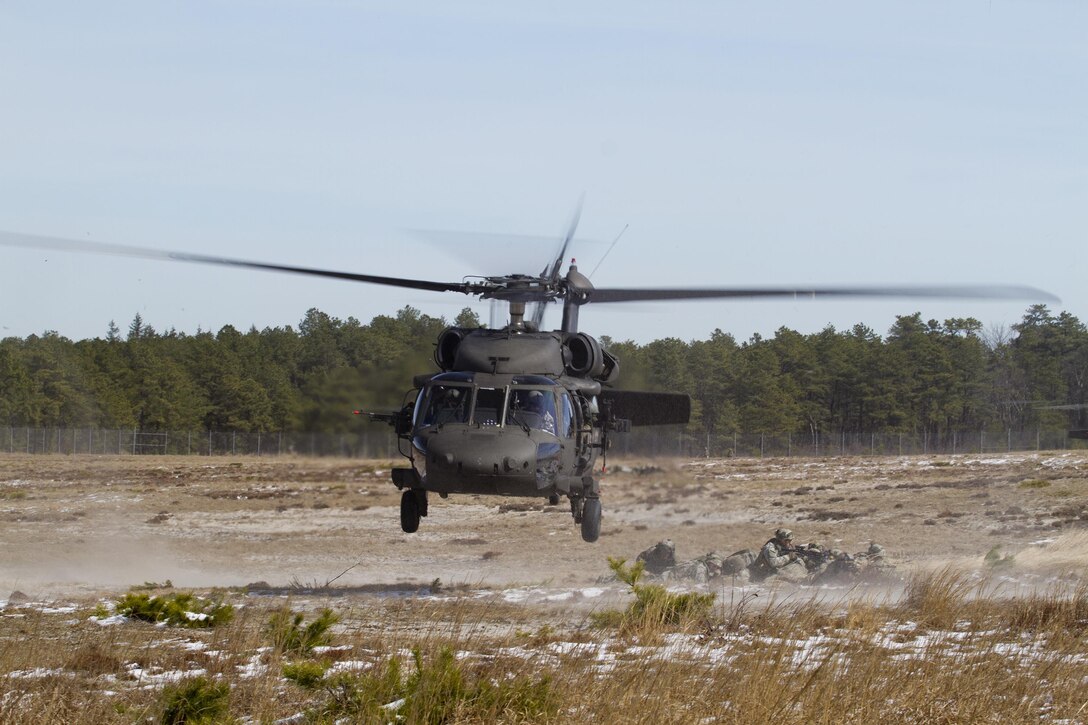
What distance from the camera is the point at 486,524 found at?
3494cm

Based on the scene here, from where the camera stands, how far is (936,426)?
69.3 metres

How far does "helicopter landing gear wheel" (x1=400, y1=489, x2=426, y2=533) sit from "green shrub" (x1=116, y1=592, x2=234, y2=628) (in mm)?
4349

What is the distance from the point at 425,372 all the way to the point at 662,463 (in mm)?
6674

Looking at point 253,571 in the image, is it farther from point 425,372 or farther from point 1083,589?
point 1083,589

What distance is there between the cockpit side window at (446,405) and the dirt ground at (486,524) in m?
3.55

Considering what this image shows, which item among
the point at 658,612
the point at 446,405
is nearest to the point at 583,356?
the point at 446,405

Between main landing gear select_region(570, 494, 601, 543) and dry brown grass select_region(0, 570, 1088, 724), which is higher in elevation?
main landing gear select_region(570, 494, 601, 543)

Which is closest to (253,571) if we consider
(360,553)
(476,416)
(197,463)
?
(360,553)

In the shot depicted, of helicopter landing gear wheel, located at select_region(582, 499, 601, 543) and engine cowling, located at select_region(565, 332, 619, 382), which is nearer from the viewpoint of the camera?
helicopter landing gear wheel, located at select_region(582, 499, 601, 543)

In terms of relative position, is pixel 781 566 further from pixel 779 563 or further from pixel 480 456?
pixel 480 456

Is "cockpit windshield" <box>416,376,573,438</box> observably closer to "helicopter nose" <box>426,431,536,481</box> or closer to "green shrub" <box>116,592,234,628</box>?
"helicopter nose" <box>426,431,536,481</box>

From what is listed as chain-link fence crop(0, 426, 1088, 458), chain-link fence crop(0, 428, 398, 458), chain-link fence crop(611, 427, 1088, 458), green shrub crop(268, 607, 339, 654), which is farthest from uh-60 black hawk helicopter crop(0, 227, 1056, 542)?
chain-link fence crop(611, 427, 1088, 458)

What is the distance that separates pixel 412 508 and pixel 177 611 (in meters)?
5.19

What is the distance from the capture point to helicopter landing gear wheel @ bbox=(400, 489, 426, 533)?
59.2ft
